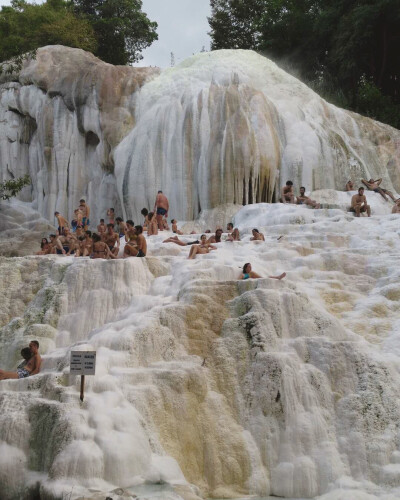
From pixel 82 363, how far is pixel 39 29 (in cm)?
2370

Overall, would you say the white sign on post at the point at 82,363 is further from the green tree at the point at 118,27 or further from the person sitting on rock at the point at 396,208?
the green tree at the point at 118,27

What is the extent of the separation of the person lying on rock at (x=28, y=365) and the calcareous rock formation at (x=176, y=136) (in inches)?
392

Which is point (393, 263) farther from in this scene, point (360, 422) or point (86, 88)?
point (86, 88)

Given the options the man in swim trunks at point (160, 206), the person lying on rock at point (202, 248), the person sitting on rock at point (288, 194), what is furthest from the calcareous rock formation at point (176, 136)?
the person lying on rock at point (202, 248)

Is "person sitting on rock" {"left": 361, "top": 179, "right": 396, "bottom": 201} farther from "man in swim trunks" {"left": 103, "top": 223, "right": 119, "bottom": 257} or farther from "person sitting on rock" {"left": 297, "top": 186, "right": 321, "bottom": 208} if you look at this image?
"man in swim trunks" {"left": 103, "top": 223, "right": 119, "bottom": 257}

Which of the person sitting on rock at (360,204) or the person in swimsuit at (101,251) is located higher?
the person sitting on rock at (360,204)

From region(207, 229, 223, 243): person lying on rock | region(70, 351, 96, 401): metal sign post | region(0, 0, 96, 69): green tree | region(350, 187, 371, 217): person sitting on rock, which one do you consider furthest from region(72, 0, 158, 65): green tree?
region(70, 351, 96, 401): metal sign post

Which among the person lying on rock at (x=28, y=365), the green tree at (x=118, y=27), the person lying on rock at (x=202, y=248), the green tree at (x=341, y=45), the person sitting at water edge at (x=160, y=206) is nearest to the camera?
the person lying on rock at (x=28, y=365)

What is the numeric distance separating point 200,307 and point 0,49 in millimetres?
22477

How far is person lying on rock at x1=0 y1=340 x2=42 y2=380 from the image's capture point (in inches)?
404

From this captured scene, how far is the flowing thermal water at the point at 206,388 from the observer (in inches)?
320

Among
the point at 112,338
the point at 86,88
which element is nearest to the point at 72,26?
the point at 86,88

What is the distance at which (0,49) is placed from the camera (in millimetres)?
29922

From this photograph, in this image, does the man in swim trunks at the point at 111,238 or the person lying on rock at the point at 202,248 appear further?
the man in swim trunks at the point at 111,238
